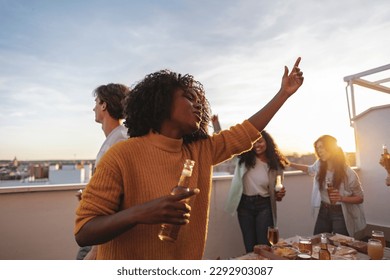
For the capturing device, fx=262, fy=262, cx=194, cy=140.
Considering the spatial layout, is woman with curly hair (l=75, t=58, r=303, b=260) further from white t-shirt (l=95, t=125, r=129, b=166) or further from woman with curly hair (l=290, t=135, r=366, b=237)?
woman with curly hair (l=290, t=135, r=366, b=237)

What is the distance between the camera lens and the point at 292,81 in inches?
43.1

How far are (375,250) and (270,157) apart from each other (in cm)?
111

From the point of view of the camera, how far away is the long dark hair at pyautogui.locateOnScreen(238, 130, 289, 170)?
238 cm

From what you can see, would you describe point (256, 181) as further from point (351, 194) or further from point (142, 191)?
point (142, 191)

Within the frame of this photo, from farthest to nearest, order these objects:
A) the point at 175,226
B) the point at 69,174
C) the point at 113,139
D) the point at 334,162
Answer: the point at 69,174 → the point at 334,162 → the point at 113,139 → the point at 175,226

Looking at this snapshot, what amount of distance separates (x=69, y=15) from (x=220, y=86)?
1088mm

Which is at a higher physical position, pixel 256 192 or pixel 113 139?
pixel 113 139

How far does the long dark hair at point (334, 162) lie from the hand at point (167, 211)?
213 centimetres

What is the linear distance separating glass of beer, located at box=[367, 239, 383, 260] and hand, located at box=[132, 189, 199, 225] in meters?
1.37

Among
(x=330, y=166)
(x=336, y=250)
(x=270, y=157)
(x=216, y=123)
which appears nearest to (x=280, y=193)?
(x=270, y=157)

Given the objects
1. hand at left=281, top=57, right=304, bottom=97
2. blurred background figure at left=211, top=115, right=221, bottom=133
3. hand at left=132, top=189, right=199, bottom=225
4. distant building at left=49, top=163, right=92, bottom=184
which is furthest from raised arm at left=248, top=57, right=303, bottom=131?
distant building at left=49, top=163, right=92, bottom=184

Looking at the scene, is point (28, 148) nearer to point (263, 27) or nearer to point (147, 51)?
point (147, 51)

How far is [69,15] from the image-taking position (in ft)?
4.33

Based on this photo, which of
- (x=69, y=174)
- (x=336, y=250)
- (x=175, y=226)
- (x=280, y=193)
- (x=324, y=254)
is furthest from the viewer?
(x=69, y=174)
